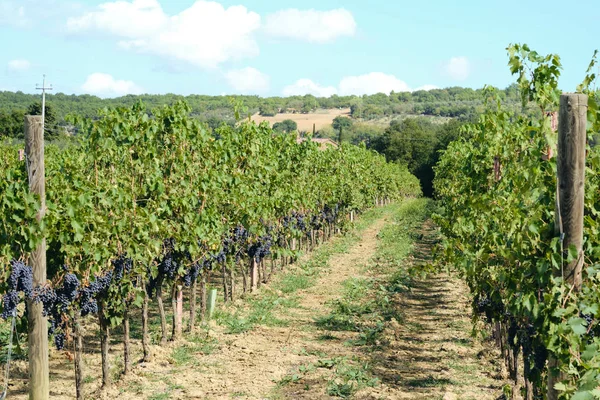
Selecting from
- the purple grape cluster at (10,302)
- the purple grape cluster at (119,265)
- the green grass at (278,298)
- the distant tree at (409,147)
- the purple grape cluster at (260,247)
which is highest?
the distant tree at (409,147)

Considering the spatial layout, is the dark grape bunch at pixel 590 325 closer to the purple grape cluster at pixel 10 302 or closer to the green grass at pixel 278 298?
the purple grape cluster at pixel 10 302

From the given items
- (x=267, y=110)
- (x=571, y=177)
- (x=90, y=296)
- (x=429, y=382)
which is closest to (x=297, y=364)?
(x=429, y=382)

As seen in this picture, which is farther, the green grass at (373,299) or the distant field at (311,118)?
the distant field at (311,118)

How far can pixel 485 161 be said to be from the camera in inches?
373

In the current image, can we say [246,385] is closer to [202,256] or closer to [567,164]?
[202,256]

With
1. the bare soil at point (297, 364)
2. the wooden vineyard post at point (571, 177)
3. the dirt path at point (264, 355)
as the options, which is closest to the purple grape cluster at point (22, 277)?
the bare soil at point (297, 364)

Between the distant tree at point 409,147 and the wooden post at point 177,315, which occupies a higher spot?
the distant tree at point 409,147

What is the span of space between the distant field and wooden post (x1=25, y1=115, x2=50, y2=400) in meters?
101

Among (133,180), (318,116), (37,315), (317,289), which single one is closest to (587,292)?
(37,315)

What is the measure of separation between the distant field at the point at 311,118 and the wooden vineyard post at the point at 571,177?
343ft

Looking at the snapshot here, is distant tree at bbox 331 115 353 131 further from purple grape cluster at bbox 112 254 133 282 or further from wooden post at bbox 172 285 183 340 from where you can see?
purple grape cluster at bbox 112 254 133 282

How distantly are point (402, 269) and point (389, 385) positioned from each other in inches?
401

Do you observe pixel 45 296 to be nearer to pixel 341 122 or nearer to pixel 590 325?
pixel 590 325

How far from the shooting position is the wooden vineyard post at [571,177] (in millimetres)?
4148
